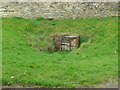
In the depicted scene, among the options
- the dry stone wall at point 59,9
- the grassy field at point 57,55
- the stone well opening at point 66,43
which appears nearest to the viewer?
the grassy field at point 57,55

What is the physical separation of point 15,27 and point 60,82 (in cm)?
936

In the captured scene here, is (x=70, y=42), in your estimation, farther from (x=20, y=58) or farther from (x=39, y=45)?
(x=20, y=58)

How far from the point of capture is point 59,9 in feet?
78.1

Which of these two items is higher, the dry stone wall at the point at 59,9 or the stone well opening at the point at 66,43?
the dry stone wall at the point at 59,9

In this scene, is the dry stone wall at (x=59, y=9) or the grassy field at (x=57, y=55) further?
the dry stone wall at (x=59, y=9)

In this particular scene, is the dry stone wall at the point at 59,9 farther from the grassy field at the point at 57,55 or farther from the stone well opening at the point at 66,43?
the stone well opening at the point at 66,43

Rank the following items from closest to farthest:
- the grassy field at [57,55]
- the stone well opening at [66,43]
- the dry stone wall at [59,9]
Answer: the grassy field at [57,55] < the stone well opening at [66,43] < the dry stone wall at [59,9]

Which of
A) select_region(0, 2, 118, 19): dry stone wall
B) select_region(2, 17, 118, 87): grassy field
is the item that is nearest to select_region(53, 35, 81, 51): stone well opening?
select_region(2, 17, 118, 87): grassy field

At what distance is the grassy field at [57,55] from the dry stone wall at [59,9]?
1.71 ft

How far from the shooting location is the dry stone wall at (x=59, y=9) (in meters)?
23.7

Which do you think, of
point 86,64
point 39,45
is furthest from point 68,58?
point 39,45

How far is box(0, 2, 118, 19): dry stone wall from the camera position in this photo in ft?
77.8

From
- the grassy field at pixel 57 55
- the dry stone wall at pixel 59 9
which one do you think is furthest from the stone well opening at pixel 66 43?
the dry stone wall at pixel 59 9

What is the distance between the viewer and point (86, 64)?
1578 centimetres
